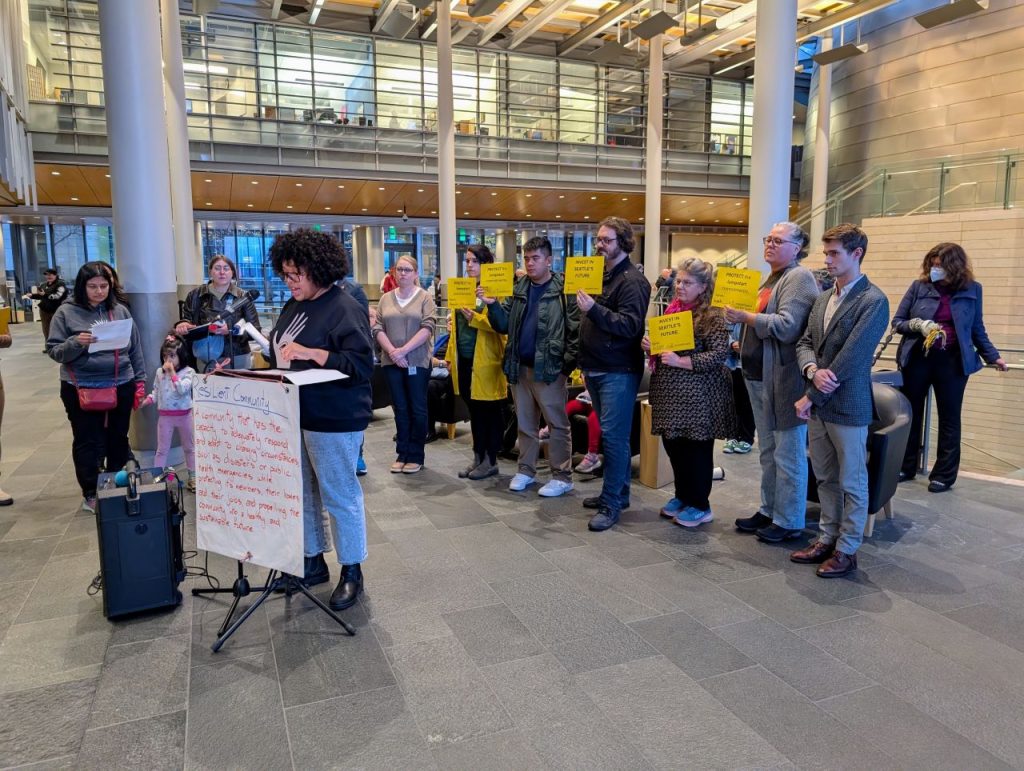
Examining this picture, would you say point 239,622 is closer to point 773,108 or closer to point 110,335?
point 110,335

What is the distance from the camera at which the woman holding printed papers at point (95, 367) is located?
173 inches

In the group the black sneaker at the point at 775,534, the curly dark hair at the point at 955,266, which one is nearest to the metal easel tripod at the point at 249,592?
the black sneaker at the point at 775,534

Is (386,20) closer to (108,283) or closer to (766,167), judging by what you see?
(766,167)

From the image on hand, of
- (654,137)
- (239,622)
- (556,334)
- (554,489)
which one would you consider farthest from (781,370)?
(654,137)

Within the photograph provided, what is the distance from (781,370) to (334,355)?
8.10ft

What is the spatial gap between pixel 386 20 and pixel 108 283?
51.7 feet

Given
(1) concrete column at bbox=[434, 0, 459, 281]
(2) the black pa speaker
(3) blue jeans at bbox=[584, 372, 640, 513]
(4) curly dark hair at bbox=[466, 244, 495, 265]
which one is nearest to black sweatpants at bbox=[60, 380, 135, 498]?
(2) the black pa speaker

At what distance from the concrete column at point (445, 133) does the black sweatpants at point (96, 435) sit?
11404mm

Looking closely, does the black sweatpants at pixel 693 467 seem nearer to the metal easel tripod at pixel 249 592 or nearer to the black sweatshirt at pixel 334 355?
the black sweatshirt at pixel 334 355

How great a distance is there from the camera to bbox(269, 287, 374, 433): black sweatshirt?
3051 mm

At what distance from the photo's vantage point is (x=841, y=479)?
3703 millimetres

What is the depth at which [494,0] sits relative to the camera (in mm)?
13938

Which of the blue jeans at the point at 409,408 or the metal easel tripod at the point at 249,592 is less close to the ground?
the blue jeans at the point at 409,408

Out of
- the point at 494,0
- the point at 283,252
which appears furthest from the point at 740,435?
the point at 494,0
